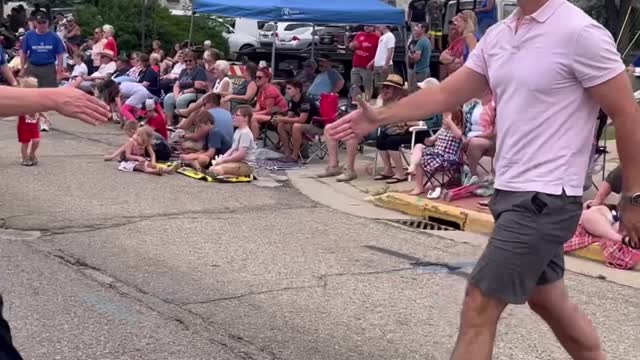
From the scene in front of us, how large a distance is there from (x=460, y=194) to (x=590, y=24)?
22.5 feet

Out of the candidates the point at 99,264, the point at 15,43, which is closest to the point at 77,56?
the point at 15,43

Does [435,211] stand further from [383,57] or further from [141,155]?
[383,57]

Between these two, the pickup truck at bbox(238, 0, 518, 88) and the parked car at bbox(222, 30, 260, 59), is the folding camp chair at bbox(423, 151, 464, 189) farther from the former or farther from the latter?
the parked car at bbox(222, 30, 260, 59)

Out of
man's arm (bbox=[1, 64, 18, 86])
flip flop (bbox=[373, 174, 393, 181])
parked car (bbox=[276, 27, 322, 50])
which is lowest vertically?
parked car (bbox=[276, 27, 322, 50])

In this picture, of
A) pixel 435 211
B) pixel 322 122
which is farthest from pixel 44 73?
pixel 435 211

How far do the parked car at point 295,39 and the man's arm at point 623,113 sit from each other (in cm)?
2479

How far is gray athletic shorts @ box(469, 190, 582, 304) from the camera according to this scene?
133 inches

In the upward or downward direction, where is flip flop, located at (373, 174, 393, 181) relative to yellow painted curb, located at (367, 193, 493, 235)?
downward

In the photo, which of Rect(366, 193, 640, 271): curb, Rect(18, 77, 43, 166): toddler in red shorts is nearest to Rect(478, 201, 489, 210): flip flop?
Rect(366, 193, 640, 271): curb

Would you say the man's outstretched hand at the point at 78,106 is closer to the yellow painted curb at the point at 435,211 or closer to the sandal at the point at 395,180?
the yellow painted curb at the point at 435,211

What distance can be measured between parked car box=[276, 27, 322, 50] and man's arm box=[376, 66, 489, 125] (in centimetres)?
2419

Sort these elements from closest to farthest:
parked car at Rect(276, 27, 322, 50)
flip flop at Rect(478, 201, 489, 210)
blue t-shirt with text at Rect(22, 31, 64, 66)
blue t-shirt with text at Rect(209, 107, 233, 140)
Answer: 1. flip flop at Rect(478, 201, 489, 210)
2. blue t-shirt with text at Rect(209, 107, 233, 140)
3. blue t-shirt with text at Rect(22, 31, 64, 66)
4. parked car at Rect(276, 27, 322, 50)

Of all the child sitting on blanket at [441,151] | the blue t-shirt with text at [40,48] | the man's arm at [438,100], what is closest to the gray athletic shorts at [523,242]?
the man's arm at [438,100]

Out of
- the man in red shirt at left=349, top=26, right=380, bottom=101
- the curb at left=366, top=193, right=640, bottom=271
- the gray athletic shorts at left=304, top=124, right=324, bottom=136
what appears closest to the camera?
the curb at left=366, top=193, right=640, bottom=271
